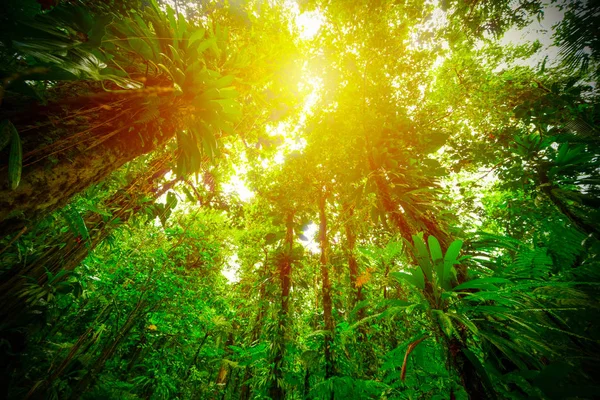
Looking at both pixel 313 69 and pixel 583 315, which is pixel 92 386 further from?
pixel 313 69

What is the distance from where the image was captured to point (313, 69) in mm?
3426

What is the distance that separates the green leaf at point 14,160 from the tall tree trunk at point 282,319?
325cm

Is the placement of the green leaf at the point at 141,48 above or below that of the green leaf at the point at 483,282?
above

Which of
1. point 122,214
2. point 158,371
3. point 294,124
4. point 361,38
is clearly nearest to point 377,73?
point 361,38

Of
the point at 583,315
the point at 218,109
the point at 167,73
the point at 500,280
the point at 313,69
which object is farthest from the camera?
the point at 313,69

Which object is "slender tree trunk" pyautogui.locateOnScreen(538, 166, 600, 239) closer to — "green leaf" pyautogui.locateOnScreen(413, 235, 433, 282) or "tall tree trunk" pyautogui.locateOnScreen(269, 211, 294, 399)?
"green leaf" pyautogui.locateOnScreen(413, 235, 433, 282)

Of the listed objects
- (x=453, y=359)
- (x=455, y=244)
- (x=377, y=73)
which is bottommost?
(x=453, y=359)

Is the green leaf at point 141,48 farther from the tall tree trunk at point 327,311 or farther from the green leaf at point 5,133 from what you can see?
the tall tree trunk at point 327,311

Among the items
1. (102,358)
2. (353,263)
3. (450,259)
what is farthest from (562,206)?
(102,358)

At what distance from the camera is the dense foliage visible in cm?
121

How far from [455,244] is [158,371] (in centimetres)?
688

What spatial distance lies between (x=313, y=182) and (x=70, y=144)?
127 inches

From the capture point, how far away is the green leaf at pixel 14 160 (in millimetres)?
1042

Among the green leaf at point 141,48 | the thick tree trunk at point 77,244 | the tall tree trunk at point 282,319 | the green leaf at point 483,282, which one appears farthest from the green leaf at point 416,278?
the thick tree trunk at point 77,244
